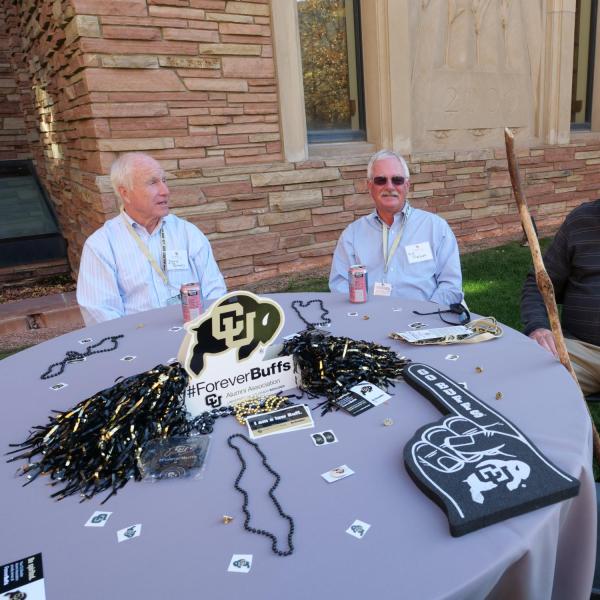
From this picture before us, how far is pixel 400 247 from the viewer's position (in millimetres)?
2545

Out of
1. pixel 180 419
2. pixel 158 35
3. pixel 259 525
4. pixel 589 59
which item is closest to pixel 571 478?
pixel 259 525

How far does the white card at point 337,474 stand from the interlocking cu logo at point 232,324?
44cm

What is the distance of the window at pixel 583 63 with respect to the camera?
261 inches

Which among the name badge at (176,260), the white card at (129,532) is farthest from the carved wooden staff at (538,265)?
the name badge at (176,260)

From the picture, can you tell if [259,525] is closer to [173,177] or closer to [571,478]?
[571,478]

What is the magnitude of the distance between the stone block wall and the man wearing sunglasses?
1.82m

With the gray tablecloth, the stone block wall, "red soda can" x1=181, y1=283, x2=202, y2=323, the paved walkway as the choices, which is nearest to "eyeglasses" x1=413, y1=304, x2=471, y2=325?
the gray tablecloth

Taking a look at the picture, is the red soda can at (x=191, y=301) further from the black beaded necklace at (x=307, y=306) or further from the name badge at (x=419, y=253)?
the name badge at (x=419, y=253)

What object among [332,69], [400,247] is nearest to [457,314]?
[400,247]

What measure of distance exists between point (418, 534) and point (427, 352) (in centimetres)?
74

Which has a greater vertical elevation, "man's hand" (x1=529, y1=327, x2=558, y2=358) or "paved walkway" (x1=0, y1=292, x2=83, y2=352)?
"man's hand" (x1=529, y1=327, x2=558, y2=358)

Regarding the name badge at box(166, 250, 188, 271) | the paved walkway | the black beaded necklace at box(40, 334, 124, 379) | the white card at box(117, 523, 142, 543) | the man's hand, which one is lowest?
the paved walkway

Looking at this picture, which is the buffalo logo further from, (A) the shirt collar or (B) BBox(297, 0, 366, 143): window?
(B) BBox(297, 0, 366, 143): window

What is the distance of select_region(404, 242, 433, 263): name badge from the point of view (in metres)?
2.49
